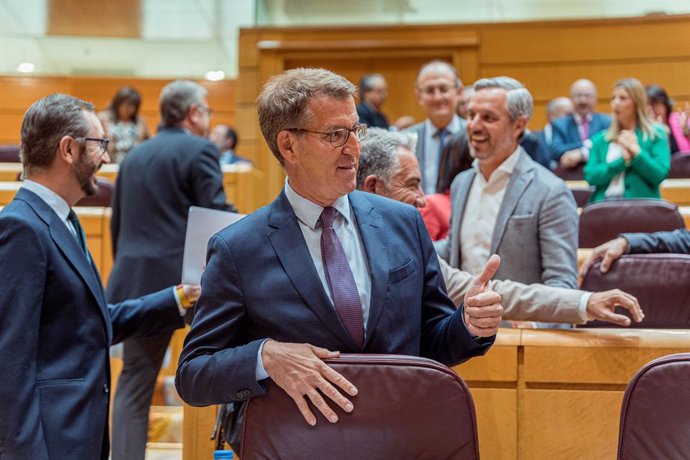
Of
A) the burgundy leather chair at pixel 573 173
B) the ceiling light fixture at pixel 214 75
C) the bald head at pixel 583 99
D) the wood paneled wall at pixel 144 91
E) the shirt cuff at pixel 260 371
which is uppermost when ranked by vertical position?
the ceiling light fixture at pixel 214 75

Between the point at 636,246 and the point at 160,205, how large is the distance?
1.90m

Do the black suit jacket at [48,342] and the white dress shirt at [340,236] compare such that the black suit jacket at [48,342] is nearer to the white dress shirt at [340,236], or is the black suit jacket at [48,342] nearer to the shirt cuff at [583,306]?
the white dress shirt at [340,236]

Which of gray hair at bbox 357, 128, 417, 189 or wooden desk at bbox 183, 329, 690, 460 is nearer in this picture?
wooden desk at bbox 183, 329, 690, 460

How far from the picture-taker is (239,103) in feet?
30.5

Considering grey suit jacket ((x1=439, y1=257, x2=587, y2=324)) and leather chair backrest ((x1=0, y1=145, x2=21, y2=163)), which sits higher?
leather chair backrest ((x1=0, y1=145, x2=21, y2=163))

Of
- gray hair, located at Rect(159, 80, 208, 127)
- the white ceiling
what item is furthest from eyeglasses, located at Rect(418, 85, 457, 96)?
the white ceiling

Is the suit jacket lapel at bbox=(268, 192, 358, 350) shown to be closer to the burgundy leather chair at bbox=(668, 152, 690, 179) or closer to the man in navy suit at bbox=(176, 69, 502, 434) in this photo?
the man in navy suit at bbox=(176, 69, 502, 434)

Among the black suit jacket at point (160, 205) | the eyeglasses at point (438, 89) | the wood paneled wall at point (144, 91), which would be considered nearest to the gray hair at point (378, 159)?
the black suit jacket at point (160, 205)

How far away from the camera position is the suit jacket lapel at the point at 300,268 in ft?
5.93

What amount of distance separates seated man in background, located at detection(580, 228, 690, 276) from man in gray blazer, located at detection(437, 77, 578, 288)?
0.34ft

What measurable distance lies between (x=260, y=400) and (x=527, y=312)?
1.06m

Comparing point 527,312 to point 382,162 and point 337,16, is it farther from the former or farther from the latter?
point 337,16

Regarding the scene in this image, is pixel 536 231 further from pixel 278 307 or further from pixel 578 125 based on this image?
pixel 578 125

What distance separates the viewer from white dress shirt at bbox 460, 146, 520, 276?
115 inches
